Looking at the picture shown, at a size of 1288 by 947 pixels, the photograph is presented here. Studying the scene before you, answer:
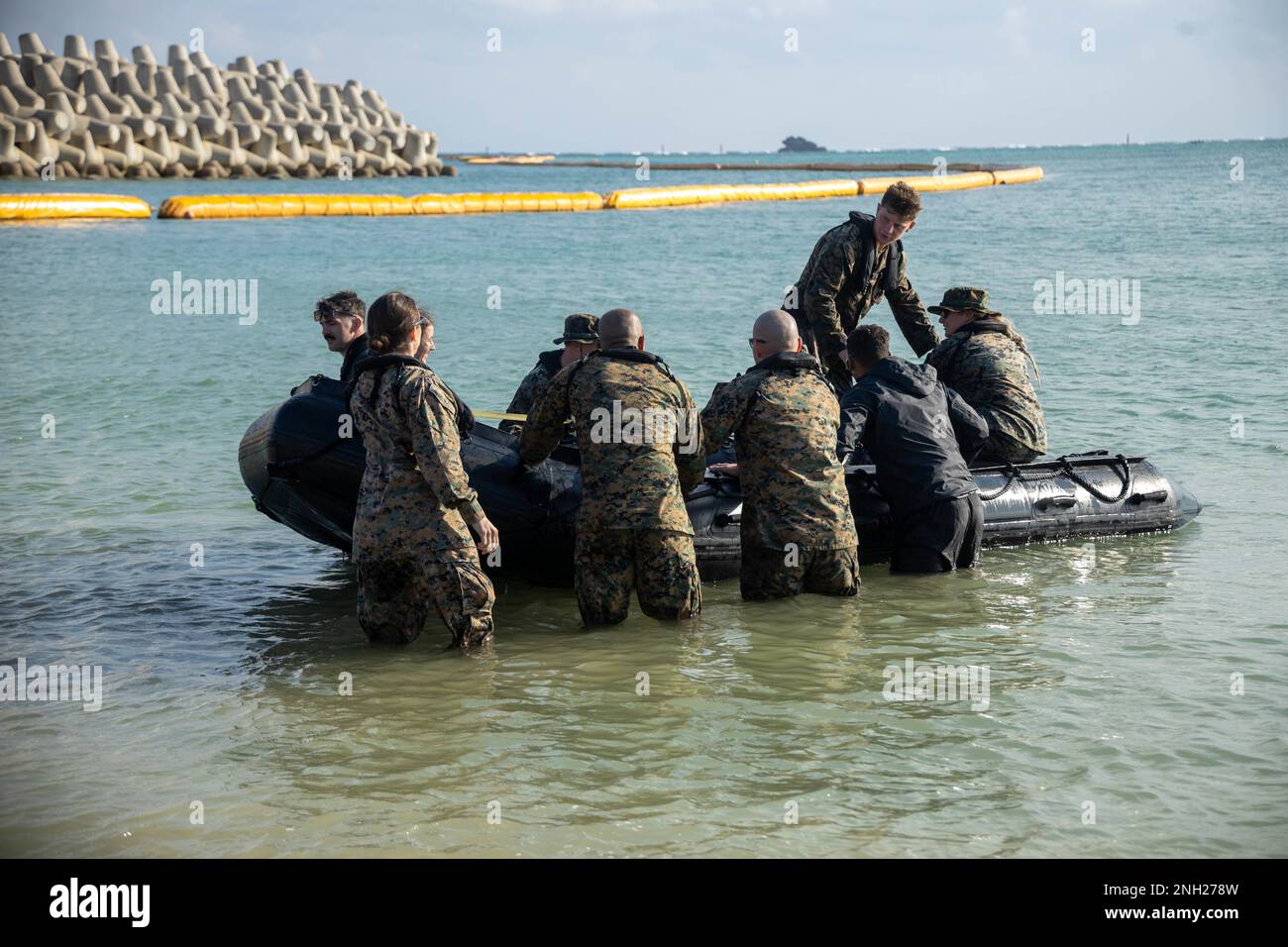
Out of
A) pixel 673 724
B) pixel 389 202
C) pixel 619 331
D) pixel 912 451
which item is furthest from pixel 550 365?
pixel 389 202

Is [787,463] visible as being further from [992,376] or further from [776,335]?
[992,376]

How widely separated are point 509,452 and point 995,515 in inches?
112

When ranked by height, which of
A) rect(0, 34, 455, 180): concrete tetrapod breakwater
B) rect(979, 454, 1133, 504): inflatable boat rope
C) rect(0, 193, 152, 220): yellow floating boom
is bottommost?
rect(979, 454, 1133, 504): inflatable boat rope

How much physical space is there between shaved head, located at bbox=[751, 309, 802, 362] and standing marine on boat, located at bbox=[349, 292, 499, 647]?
1531 millimetres

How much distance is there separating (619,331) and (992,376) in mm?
2612

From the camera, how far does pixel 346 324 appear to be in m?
5.89

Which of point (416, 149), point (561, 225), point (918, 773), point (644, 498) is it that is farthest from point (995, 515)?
point (416, 149)

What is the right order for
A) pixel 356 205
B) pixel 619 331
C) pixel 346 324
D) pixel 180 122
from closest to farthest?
pixel 619 331, pixel 346 324, pixel 356 205, pixel 180 122

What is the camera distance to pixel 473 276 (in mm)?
24656

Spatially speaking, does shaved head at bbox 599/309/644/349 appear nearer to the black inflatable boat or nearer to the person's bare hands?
the black inflatable boat

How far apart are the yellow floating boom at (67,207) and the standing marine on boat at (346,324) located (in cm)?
3027

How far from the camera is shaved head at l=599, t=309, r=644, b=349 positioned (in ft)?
18.7

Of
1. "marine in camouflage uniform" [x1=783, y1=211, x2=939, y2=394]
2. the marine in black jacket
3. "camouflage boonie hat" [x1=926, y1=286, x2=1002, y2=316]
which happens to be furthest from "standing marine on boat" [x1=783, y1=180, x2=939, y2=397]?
the marine in black jacket

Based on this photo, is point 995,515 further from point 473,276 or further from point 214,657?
point 473,276
